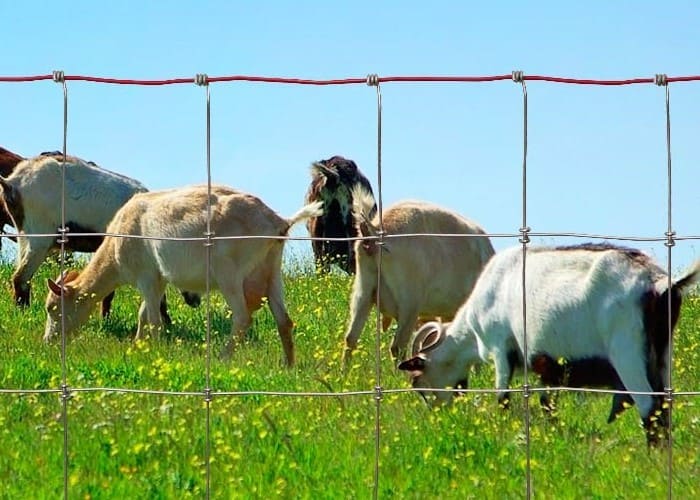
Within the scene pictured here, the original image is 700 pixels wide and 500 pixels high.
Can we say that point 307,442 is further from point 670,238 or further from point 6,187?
point 6,187

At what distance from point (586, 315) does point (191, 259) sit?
16.2 feet

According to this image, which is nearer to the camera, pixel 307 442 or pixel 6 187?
pixel 307 442

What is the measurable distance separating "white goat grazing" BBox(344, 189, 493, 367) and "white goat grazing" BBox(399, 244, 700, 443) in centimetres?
211

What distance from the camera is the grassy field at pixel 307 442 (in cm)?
687

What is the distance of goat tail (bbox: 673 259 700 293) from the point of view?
25.6ft

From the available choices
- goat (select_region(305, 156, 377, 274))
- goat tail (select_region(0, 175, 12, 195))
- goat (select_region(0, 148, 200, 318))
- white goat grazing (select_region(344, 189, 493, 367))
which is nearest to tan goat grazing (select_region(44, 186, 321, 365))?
white goat grazing (select_region(344, 189, 493, 367))

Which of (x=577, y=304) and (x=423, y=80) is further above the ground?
(x=423, y=80)

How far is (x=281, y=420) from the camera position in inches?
322

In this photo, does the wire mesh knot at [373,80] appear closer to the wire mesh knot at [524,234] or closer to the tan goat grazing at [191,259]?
the wire mesh knot at [524,234]

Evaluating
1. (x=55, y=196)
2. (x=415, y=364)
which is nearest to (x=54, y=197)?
(x=55, y=196)

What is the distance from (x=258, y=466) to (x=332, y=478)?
1.29 feet

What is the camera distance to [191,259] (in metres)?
12.5

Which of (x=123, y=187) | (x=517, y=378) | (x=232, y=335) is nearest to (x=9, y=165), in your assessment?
(x=123, y=187)

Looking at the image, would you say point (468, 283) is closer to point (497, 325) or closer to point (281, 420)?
point (497, 325)
